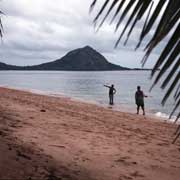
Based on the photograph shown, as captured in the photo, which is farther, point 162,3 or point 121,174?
point 121,174

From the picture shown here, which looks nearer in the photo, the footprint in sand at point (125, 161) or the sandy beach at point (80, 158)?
the sandy beach at point (80, 158)

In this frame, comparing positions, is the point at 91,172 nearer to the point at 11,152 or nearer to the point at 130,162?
the point at 11,152

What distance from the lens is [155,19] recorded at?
3.93 feet

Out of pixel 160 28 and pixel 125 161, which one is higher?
pixel 160 28

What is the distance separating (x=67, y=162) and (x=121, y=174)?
2.41ft

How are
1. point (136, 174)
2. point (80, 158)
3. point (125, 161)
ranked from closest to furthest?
point (136, 174)
point (80, 158)
point (125, 161)

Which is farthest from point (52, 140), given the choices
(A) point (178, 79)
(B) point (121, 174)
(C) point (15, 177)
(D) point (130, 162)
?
(A) point (178, 79)

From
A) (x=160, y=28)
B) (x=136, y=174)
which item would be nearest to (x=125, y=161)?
(x=136, y=174)

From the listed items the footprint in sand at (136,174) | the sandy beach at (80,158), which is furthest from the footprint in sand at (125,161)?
the footprint in sand at (136,174)

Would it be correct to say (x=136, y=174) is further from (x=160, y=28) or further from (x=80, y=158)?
(x=160, y=28)

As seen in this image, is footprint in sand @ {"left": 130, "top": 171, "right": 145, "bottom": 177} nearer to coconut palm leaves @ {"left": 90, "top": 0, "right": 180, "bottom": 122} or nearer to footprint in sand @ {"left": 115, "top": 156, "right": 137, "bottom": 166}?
footprint in sand @ {"left": 115, "top": 156, "right": 137, "bottom": 166}

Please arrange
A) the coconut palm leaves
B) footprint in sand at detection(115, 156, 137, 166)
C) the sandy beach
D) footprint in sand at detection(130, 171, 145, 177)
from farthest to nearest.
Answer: footprint in sand at detection(115, 156, 137, 166), footprint in sand at detection(130, 171, 145, 177), the sandy beach, the coconut palm leaves

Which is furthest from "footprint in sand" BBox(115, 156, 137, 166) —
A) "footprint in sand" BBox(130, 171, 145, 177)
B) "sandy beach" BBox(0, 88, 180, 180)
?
"footprint in sand" BBox(130, 171, 145, 177)

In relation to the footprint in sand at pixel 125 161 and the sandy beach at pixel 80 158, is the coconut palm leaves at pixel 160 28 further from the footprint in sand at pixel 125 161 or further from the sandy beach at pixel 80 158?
the footprint in sand at pixel 125 161
